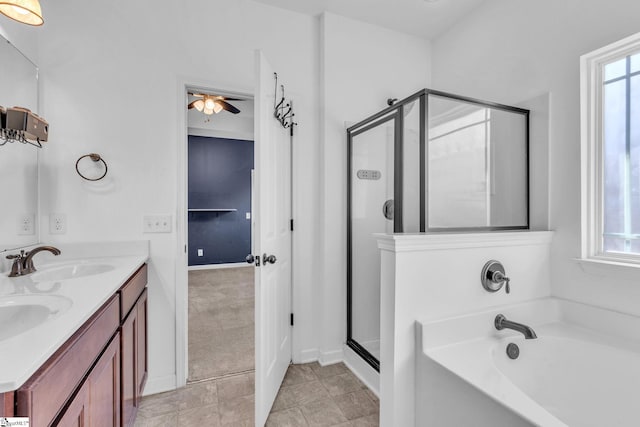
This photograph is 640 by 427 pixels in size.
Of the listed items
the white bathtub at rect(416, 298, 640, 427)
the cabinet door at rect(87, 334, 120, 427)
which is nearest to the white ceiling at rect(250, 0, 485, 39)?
the white bathtub at rect(416, 298, 640, 427)

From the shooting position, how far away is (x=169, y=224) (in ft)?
6.72

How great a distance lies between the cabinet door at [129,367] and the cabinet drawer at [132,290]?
2.1 inches

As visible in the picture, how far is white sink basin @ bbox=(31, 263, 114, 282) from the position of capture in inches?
57.9

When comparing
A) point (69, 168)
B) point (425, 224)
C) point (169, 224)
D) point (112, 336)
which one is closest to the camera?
point (112, 336)

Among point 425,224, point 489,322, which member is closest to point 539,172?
point 425,224

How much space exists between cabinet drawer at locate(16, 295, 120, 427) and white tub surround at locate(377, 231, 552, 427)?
1.17 metres

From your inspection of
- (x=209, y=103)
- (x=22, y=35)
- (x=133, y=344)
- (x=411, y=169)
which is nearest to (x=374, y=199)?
(x=411, y=169)

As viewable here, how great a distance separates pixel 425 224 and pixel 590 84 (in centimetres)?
125

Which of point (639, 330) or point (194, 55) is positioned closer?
point (639, 330)

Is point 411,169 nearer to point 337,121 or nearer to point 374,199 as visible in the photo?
point 374,199

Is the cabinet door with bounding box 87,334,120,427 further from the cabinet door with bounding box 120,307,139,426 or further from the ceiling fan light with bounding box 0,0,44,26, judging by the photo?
the ceiling fan light with bounding box 0,0,44,26

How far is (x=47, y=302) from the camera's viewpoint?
3.37 feet

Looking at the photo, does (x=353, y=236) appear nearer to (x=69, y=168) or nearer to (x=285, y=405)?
(x=285, y=405)

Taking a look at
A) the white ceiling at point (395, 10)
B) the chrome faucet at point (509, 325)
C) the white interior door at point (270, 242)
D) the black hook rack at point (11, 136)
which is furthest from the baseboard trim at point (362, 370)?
the white ceiling at point (395, 10)
